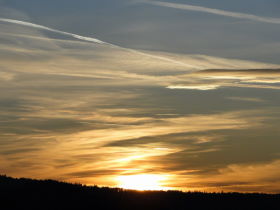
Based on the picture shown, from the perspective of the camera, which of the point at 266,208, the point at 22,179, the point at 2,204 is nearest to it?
the point at 2,204

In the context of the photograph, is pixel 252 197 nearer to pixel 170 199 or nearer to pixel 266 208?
pixel 266 208

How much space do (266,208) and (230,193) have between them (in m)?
5.42

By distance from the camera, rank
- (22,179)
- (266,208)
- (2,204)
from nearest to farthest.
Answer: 1. (2,204)
2. (22,179)
3. (266,208)

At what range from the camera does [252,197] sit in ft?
378

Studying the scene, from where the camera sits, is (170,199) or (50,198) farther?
(170,199)

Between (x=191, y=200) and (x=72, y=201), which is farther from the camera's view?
(x=191, y=200)

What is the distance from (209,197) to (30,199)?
26.2m

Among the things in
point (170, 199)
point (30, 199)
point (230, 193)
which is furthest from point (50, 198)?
point (230, 193)

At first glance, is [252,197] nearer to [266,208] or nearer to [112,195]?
[266,208]

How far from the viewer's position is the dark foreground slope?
100 m

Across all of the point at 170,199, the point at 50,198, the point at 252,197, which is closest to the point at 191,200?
the point at 170,199

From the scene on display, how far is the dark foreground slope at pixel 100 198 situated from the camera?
10038cm

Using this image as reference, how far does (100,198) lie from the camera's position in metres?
106

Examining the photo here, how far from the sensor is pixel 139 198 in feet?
351
